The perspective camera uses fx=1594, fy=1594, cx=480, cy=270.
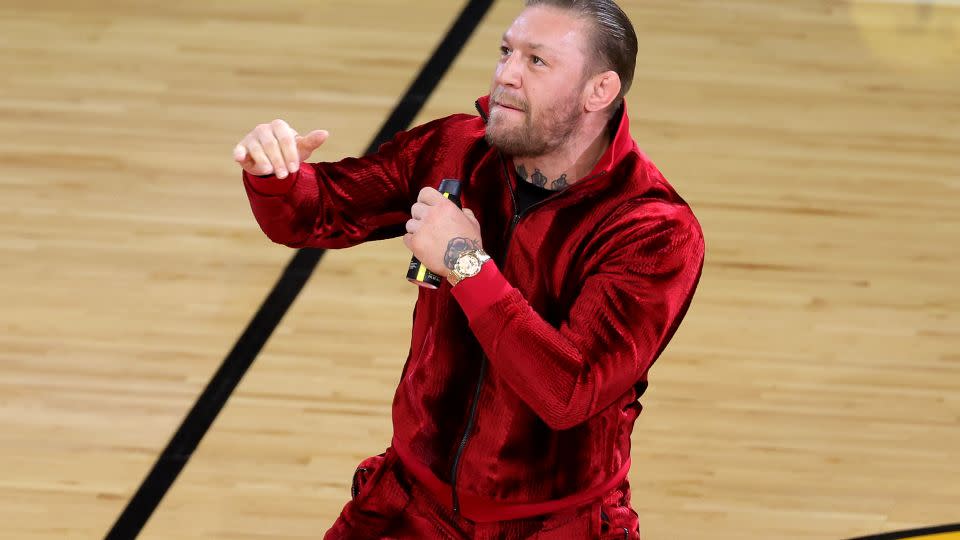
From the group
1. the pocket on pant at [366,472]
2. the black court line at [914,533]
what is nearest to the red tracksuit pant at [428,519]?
the pocket on pant at [366,472]

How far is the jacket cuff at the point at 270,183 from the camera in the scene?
255 centimetres

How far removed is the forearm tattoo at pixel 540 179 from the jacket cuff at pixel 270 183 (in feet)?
1.21

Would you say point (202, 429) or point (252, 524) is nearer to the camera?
point (252, 524)

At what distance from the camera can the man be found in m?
2.35

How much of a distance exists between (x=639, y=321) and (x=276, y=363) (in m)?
1.94

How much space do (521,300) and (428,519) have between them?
57cm

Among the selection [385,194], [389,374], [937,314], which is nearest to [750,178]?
[937,314]

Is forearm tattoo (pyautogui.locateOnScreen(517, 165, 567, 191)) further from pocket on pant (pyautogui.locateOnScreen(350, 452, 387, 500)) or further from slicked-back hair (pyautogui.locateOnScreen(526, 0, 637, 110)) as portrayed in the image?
pocket on pant (pyautogui.locateOnScreen(350, 452, 387, 500))

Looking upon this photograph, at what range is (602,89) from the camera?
251cm

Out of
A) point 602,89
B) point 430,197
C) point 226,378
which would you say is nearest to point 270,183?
point 430,197

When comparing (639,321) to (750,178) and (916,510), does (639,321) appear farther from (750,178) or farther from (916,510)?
(750,178)

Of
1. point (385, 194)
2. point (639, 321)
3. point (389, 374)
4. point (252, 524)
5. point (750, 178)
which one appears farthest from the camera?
point (750, 178)

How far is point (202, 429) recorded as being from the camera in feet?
12.8

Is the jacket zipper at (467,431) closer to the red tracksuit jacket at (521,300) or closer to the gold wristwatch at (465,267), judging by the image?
the red tracksuit jacket at (521,300)
